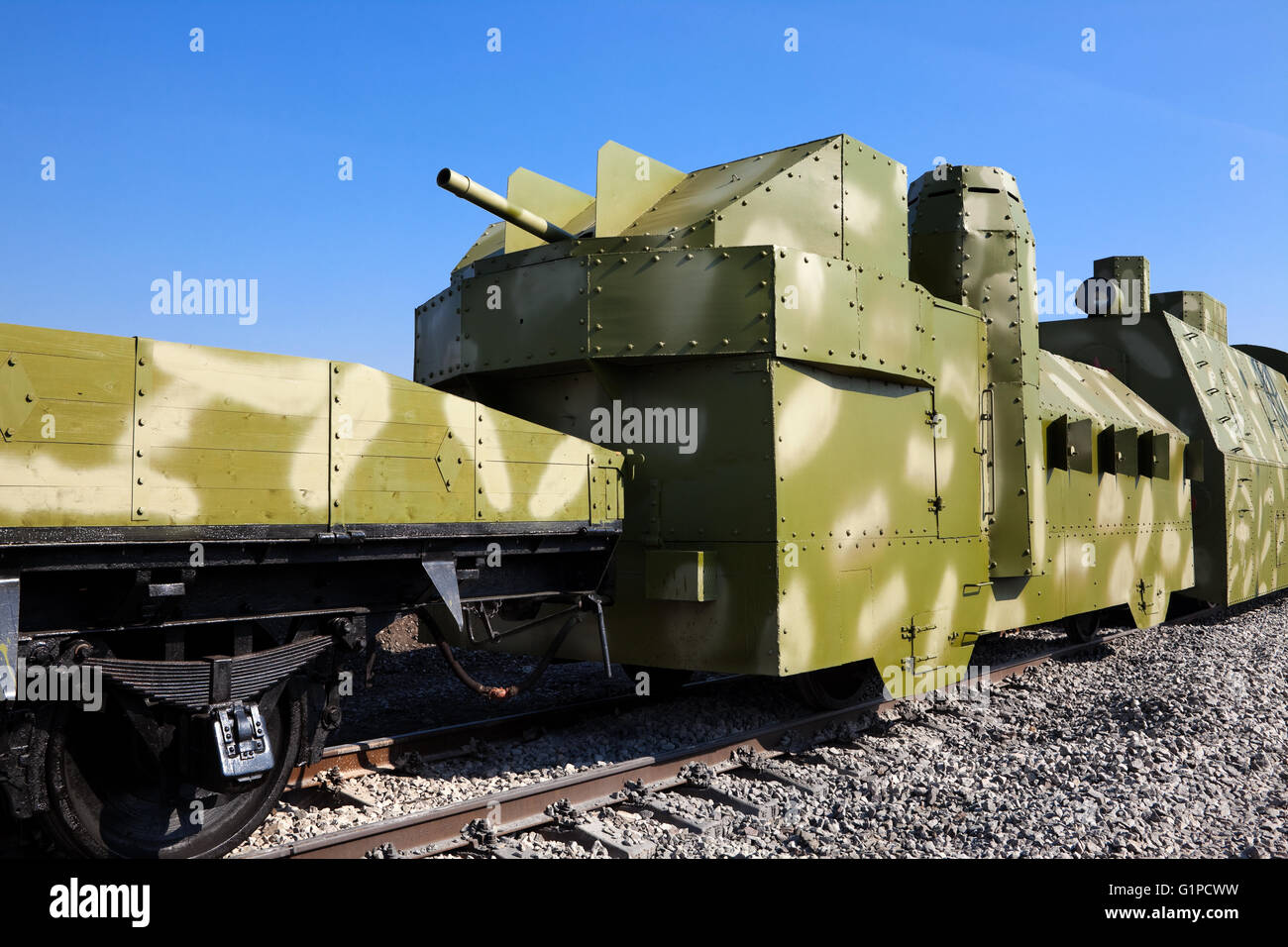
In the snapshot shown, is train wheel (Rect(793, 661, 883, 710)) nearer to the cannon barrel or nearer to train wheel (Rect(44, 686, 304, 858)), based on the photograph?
the cannon barrel

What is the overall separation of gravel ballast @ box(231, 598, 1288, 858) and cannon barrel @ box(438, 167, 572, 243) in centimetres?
334

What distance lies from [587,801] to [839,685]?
2921 millimetres

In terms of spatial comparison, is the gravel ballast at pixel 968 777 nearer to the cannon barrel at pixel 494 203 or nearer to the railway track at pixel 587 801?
the railway track at pixel 587 801

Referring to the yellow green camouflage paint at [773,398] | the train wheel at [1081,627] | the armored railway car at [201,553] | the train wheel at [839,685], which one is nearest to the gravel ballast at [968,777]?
the train wheel at [839,685]

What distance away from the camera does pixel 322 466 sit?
4.30 metres

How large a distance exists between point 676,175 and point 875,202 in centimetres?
150

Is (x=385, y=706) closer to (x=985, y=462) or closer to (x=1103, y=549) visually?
(x=985, y=462)

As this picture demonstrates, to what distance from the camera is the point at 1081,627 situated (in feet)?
37.2

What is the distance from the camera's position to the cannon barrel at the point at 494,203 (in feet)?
19.9

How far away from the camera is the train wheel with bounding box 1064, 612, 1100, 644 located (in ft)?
37.0

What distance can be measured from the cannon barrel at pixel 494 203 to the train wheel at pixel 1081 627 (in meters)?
7.78

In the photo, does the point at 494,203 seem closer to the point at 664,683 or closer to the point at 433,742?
the point at 433,742
